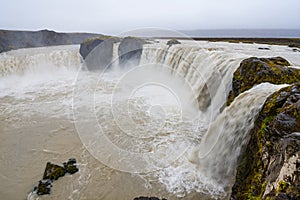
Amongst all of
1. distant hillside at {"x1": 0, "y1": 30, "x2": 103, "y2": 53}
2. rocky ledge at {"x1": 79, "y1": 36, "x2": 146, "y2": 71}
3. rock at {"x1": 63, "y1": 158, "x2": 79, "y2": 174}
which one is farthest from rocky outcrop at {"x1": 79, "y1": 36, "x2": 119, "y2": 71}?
distant hillside at {"x1": 0, "y1": 30, "x2": 103, "y2": 53}

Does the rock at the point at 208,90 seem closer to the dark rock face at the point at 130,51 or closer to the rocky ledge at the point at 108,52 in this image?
the rocky ledge at the point at 108,52

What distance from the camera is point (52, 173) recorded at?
5246 mm

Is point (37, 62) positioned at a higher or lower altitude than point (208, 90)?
lower

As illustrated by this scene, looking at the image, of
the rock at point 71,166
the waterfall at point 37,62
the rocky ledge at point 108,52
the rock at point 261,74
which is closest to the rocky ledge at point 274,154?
the rock at point 261,74

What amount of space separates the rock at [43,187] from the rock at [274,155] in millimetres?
3919

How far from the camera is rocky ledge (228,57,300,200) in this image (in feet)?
7.04

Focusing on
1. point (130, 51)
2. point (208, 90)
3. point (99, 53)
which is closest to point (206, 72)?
point (208, 90)

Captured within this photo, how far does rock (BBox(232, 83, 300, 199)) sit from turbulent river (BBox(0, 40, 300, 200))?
769 millimetres

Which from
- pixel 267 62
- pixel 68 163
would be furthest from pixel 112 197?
pixel 267 62

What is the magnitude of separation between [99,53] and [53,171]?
16.1 m

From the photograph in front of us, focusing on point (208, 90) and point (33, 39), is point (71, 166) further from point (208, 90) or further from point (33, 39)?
point (33, 39)

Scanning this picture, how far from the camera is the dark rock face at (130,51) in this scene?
1862 centimetres

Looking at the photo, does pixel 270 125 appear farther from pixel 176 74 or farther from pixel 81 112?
pixel 176 74

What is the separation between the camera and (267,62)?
601 cm
